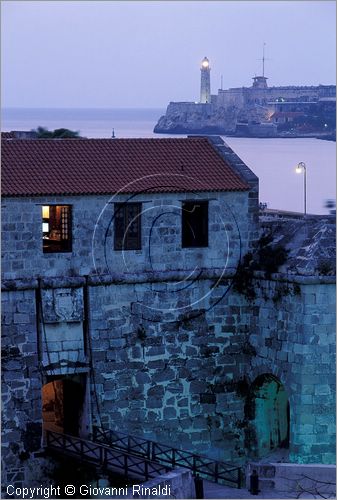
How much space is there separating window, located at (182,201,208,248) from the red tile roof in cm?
46

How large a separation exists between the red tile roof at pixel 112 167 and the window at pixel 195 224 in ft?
1.50

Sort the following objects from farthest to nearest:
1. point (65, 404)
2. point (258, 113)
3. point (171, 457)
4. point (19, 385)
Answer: point (258, 113)
point (65, 404)
point (171, 457)
point (19, 385)

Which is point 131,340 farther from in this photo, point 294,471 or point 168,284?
point 294,471

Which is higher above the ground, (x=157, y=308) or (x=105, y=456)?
(x=157, y=308)

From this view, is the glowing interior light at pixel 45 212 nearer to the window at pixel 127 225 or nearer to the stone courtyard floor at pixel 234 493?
the window at pixel 127 225

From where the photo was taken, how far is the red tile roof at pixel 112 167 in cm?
3569

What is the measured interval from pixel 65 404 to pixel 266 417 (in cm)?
492

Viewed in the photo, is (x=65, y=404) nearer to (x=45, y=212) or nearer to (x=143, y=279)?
(x=143, y=279)

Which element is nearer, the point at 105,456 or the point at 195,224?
the point at 105,456

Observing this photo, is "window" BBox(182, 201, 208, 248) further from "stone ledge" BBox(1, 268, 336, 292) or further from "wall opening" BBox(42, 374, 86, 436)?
"wall opening" BBox(42, 374, 86, 436)

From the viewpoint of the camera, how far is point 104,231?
3612 cm

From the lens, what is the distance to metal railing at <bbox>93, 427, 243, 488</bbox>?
118 ft

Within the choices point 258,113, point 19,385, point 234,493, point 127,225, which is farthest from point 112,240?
point 258,113

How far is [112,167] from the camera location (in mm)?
37000
